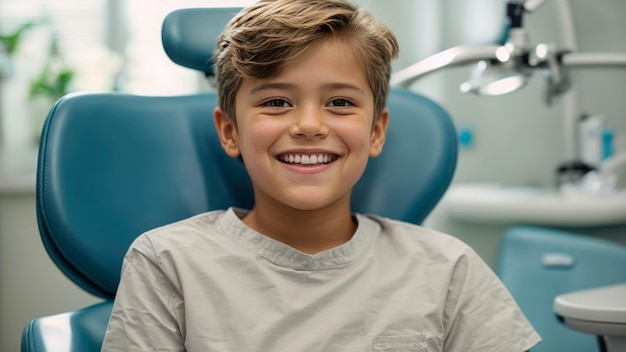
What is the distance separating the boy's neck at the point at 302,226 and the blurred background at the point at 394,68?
1.03 metres

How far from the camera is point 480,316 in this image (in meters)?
0.98

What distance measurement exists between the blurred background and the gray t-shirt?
3.40ft

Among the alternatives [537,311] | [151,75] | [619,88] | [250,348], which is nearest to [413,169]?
[250,348]

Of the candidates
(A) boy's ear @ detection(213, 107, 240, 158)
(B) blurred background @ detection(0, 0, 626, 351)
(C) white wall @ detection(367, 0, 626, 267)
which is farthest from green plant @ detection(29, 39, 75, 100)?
(A) boy's ear @ detection(213, 107, 240, 158)

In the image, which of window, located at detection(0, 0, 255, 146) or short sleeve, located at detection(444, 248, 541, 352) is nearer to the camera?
short sleeve, located at detection(444, 248, 541, 352)

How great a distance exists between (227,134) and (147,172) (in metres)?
0.15

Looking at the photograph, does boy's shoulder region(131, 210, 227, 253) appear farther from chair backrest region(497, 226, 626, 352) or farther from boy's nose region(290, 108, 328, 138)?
chair backrest region(497, 226, 626, 352)

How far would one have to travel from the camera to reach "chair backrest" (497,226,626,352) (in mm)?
1765

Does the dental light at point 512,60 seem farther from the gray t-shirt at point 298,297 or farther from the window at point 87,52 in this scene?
the window at point 87,52

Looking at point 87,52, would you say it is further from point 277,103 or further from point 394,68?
point 277,103

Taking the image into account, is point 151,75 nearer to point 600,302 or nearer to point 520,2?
point 520,2

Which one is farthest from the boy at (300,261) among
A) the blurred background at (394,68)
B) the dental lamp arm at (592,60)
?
the blurred background at (394,68)

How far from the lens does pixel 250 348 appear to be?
36.3 inches

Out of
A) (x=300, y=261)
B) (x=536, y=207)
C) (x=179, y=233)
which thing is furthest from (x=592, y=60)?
(x=179, y=233)
